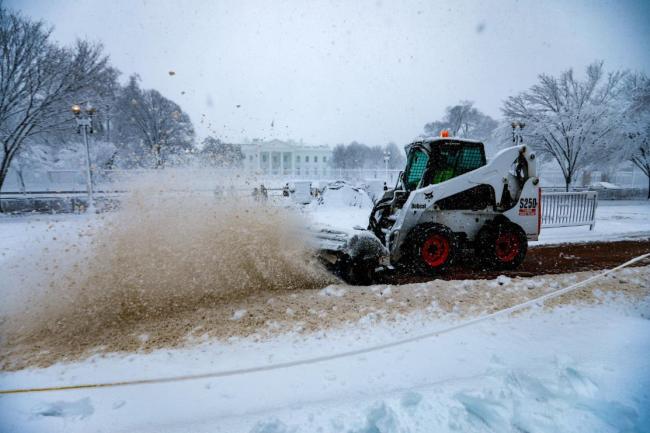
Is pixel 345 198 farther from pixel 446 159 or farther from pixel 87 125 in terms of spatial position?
pixel 87 125

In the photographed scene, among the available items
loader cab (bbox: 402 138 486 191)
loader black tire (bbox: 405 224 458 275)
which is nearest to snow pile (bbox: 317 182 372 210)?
loader cab (bbox: 402 138 486 191)

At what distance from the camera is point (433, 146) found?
252 inches

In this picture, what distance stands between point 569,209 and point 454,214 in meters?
7.51

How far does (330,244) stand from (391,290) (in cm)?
126

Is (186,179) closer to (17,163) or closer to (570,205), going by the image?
(570,205)

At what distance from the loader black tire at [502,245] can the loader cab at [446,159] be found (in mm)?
1303

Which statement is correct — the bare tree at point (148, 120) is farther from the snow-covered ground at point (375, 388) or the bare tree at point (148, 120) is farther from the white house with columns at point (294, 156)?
the white house with columns at point (294, 156)

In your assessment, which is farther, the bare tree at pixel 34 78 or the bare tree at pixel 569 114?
the bare tree at pixel 569 114

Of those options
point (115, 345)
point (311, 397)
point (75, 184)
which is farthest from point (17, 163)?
point (311, 397)

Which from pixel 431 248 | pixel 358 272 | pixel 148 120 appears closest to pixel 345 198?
pixel 431 248

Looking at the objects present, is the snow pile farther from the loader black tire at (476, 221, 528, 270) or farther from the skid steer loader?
the loader black tire at (476, 221, 528, 270)

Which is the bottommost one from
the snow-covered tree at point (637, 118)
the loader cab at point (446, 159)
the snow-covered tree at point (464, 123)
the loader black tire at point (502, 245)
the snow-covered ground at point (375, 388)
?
the snow-covered ground at point (375, 388)

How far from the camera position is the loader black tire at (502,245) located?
6367mm

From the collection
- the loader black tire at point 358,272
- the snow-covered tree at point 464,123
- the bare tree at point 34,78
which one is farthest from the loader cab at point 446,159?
the snow-covered tree at point 464,123
